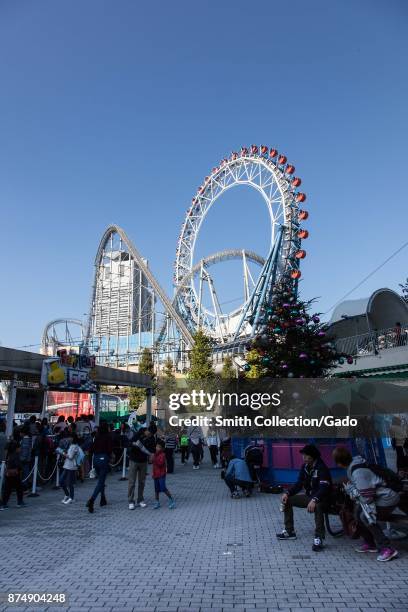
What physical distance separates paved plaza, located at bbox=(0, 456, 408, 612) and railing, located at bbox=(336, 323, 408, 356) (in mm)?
11516

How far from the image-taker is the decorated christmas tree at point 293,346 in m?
12.3

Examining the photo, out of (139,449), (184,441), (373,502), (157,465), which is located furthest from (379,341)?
(373,502)

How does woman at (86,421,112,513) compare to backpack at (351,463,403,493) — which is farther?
woman at (86,421,112,513)

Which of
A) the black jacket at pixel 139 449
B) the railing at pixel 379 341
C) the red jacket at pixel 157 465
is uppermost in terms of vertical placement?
the railing at pixel 379 341

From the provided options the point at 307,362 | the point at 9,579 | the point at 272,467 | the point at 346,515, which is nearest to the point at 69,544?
the point at 9,579

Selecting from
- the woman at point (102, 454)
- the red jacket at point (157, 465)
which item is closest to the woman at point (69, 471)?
the woman at point (102, 454)

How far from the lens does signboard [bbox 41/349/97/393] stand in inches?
609

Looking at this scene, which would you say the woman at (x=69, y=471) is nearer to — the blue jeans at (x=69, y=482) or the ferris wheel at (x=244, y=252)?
the blue jeans at (x=69, y=482)

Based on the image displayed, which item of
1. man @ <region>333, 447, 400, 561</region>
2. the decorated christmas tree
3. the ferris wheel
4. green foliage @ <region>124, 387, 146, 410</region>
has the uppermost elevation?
the ferris wheel

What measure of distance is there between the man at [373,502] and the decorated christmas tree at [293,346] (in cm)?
634

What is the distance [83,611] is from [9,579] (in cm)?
141

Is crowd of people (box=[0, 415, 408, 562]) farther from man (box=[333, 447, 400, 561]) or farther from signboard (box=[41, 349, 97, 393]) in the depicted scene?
signboard (box=[41, 349, 97, 393])

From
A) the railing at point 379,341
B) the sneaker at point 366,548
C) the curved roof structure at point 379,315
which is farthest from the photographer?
the curved roof structure at point 379,315

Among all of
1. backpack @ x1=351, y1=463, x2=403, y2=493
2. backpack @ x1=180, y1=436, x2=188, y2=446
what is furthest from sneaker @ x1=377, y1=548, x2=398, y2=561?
backpack @ x1=180, y1=436, x2=188, y2=446
